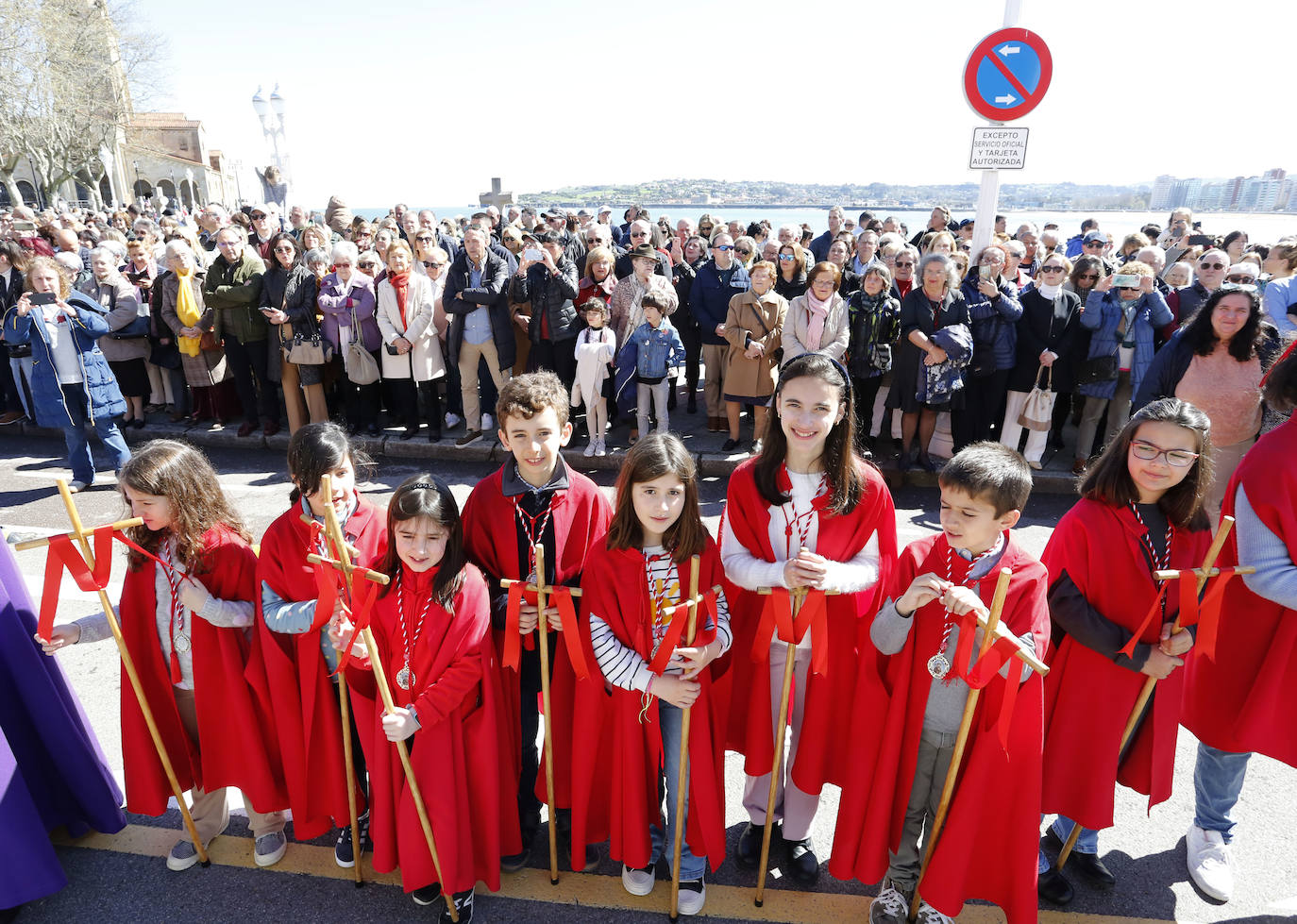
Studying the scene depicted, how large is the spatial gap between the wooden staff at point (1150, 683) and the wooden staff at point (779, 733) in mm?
1034

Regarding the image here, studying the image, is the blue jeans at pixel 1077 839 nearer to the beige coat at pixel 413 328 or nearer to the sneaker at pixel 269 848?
the sneaker at pixel 269 848

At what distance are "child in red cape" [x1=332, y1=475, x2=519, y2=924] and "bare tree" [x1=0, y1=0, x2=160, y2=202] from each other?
42.0 meters

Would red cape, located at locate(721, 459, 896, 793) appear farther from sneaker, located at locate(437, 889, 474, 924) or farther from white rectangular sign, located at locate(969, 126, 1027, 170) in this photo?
white rectangular sign, located at locate(969, 126, 1027, 170)

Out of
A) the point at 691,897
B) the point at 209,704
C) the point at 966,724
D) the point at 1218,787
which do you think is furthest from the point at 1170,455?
the point at 209,704

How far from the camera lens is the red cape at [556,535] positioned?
106 inches

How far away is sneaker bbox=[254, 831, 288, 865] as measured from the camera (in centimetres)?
289

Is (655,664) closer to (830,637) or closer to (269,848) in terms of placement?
(830,637)

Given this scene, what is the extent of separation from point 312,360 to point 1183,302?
8138 mm

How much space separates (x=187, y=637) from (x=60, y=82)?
44.5m

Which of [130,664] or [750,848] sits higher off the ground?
[130,664]

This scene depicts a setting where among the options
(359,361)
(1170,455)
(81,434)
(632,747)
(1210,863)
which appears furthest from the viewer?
(359,361)

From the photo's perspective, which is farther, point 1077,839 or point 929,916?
point 1077,839

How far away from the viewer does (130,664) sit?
2.55 meters

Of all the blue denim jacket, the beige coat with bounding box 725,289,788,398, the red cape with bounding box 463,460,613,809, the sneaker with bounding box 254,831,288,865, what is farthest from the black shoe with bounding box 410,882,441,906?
the beige coat with bounding box 725,289,788,398
